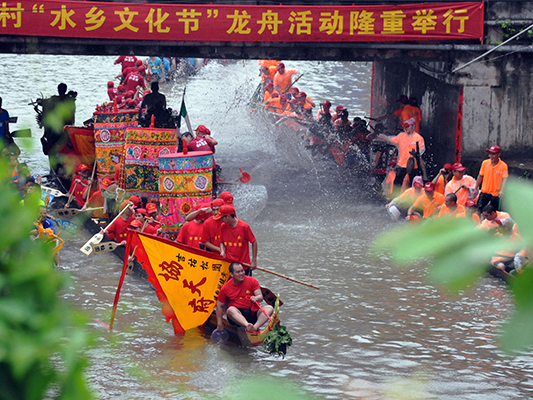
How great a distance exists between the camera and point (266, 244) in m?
14.2

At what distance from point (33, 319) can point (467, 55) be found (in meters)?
14.7

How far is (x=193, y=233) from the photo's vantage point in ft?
33.6

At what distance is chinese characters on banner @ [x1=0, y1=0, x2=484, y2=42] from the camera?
14.3 metres

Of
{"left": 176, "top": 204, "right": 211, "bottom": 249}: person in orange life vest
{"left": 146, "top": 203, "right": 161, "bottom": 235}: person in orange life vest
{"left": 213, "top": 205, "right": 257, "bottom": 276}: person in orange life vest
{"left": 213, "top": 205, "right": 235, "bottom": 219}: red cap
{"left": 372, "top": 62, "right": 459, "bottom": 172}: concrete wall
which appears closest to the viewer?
{"left": 213, "top": 205, "right": 235, "bottom": 219}: red cap

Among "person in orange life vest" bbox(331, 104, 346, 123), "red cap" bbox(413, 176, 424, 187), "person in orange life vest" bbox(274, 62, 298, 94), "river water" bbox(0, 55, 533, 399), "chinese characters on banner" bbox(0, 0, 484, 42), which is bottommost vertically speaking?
"river water" bbox(0, 55, 533, 399)

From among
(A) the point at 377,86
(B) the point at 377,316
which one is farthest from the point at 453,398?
(A) the point at 377,86

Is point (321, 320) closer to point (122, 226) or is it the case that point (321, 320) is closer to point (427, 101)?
point (122, 226)

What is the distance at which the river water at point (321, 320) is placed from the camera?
7574 millimetres

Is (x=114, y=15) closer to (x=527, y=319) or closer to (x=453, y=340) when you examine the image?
(x=453, y=340)

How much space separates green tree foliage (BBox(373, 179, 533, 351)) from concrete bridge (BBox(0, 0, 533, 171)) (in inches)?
560

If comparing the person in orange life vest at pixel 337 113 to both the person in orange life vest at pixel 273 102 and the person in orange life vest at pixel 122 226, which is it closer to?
the person in orange life vest at pixel 273 102

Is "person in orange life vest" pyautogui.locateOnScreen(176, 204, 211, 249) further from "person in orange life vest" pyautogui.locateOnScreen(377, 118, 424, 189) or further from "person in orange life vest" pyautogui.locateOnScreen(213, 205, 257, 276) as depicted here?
"person in orange life vest" pyautogui.locateOnScreen(377, 118, 424, 189)

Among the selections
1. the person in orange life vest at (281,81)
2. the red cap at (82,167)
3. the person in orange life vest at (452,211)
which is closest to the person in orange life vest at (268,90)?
the person in orange life vest at (281,81)

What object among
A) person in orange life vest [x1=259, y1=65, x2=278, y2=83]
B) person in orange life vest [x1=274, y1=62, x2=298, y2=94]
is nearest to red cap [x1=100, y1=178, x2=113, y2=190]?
person in orange life vest [x1=274, y1=62, x2=298, y2=94]
